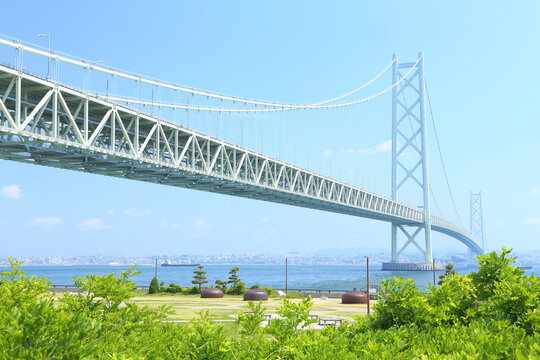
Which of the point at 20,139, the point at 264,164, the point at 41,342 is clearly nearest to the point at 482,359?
the point at 41,342

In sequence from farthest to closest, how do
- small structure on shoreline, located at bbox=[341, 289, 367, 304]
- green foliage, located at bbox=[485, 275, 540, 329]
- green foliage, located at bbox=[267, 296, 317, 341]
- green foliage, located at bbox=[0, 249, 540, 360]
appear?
small structure on shoreline, located at bbox=[341, 289, 367, 304] < green foliage, located at bbox=[485, 275, 540, 329] < green foliage, located at bbox=[267, 296, 317, 341] < green foliage, located at bbox=[0, 249, 540, 360]

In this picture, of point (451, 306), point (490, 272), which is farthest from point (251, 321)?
point (490, 272)

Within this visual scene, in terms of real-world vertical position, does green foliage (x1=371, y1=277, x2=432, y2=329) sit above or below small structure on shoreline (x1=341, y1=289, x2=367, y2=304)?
above

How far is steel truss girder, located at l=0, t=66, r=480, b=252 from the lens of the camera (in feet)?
103

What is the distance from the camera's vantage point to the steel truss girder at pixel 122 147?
3150 centimetres

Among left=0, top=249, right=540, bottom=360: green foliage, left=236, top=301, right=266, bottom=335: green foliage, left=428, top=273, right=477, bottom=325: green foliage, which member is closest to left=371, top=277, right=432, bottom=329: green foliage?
left=0, top=249, right=540, bottom=360: green foliage

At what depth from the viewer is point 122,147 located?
40281mm

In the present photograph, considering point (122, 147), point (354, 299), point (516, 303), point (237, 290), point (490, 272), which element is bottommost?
point (237, 290)

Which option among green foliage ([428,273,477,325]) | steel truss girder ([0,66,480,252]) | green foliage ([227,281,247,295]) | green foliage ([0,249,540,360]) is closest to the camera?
green foliage ([0,249,540,360])

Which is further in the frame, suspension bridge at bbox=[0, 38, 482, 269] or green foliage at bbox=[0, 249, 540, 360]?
suspension bridge at bbox=[0, 38, 482, 269]

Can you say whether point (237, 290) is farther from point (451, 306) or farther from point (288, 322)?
point (288, 322)

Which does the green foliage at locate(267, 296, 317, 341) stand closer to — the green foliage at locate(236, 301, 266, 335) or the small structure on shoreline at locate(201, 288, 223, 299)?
the green foliage at locate(236, 301, 266, 335)

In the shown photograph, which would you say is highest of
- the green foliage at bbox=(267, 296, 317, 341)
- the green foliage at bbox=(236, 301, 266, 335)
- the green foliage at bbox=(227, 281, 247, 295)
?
the green foliage at bbox=(267, 296, 317, 341)

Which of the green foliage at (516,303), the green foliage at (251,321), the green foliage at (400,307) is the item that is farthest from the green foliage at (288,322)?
the green foliage at (516,303)
